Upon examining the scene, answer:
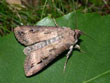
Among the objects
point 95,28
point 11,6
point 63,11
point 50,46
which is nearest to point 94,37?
point 95,28

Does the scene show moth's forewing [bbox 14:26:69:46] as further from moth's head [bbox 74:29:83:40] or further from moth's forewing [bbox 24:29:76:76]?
moth's head [bbox 74:29:83:40]

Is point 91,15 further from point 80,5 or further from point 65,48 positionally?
point 80,5

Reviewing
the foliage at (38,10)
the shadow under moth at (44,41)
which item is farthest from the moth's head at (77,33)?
the foliage at (38,10)

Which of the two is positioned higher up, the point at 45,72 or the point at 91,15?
the point at 91,15

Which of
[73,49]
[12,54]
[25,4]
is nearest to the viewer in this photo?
[12,54]

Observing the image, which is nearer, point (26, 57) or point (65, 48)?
point (26, 57)

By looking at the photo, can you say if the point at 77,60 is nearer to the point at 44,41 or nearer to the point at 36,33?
the point at 44,41
